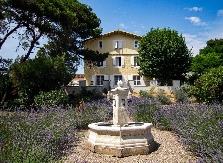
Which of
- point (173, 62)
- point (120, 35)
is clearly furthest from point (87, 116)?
point (120, 35)

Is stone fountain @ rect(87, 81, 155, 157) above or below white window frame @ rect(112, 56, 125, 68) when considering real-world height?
below

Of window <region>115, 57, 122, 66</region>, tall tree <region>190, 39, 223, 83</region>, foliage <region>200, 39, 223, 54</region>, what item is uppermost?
foliage <region>200, 39, 223, 54</region>

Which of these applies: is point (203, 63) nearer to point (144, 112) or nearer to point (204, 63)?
point (204, 63)

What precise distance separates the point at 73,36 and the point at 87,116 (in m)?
18.8

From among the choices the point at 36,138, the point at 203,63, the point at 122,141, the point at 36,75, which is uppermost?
the point at 203,63

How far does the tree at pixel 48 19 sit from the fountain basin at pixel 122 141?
55.8 ft

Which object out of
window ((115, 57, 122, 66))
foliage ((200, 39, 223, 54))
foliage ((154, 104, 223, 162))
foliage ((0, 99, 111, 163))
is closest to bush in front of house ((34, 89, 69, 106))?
foliage ((0, 99, 111, 163))

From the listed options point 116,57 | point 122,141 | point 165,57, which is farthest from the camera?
point 116,57

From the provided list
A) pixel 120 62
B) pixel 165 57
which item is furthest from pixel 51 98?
pixel 120 62

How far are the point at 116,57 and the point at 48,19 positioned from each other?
23.5 m

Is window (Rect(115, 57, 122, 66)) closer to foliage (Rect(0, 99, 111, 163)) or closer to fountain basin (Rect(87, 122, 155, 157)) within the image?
foliage (Rect(0, 99, 111, 163))

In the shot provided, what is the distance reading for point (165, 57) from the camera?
4138cm

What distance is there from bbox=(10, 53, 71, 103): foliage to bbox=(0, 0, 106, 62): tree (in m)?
3.43

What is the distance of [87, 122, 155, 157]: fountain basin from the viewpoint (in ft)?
34.9
